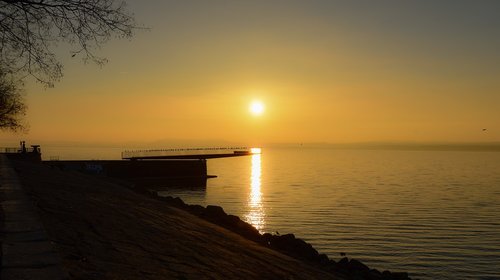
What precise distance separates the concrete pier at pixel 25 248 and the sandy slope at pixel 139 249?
36 cm

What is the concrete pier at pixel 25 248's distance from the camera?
5.59 metres

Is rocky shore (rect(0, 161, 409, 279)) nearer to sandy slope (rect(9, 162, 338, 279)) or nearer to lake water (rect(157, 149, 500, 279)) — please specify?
sandy slope (rect(9, 162, 338, 279))

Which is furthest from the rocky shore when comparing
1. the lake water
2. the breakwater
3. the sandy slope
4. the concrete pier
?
the breakwater

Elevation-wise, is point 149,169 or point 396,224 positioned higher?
point 149,169

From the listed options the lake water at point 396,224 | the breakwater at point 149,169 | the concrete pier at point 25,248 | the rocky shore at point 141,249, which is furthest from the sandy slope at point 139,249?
the breakwater at point 149,169

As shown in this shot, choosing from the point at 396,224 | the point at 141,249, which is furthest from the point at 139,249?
the point at 396,224

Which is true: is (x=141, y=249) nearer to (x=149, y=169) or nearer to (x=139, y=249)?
(x=139, y=249)

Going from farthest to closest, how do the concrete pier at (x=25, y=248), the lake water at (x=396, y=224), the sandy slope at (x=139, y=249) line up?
the lake water at (x=396, y=224), the sandy slope at (x=139, y=249), the concrete pier at (x=25, y=248)

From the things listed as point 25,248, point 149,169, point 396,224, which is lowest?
point 396,224

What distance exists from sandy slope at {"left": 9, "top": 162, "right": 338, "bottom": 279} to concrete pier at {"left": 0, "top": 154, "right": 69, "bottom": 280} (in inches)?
14.3

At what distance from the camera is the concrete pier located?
5.59 meters

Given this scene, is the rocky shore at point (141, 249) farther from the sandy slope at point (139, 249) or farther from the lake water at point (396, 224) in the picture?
the lake water at point (396, 224)

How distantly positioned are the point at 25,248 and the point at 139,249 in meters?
2.94

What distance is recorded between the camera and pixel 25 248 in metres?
6.74
